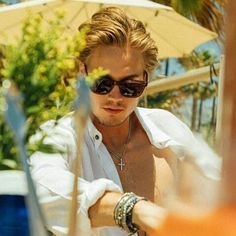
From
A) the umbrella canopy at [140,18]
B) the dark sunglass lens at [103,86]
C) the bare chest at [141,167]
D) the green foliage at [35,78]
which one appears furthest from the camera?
the umbrella canopy at [140,18]

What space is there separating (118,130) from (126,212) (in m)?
0.72

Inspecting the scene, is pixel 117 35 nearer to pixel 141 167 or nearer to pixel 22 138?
pixel 141 167

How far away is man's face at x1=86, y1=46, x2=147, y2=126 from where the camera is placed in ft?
5.89

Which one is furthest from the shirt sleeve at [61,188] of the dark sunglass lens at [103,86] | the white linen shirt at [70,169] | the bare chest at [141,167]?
the bare chest at [141,167]

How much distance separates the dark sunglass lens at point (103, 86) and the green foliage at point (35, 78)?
→ 0.80 ft

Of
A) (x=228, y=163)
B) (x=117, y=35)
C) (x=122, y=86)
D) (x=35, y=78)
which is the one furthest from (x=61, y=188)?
(x=228, y=163)

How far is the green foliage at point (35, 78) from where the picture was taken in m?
1.00

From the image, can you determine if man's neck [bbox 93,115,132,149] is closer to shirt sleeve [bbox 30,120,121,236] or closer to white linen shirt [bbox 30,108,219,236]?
white linen shirt [bbox 30,108,219,236]

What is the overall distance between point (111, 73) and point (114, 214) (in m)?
0.54

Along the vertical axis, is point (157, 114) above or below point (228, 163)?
below

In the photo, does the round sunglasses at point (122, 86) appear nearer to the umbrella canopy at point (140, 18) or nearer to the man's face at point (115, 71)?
the man's face at point (115, 71)

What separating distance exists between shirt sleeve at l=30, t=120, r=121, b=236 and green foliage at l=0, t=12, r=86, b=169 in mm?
93

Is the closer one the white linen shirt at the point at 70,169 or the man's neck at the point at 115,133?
the white linen shirt at the point at 70,169

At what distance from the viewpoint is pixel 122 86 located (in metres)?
1.80
